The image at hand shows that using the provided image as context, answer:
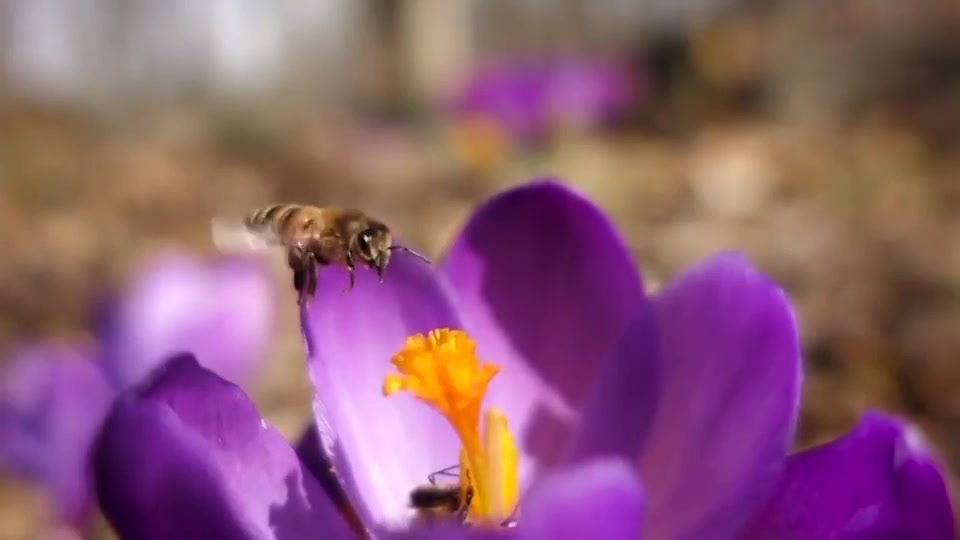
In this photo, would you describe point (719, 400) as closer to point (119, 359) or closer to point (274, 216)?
point (274, 216)

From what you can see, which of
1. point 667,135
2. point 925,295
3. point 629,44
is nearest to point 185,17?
point 629,44

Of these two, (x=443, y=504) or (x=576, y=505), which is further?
(x=443, y=504)

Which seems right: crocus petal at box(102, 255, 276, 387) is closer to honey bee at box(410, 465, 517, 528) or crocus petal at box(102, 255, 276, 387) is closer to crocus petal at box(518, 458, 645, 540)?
honey bee at box(410, 465, 517, 528)

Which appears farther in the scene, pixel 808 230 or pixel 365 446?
pixel 808 230

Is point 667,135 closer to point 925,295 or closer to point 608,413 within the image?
point 925,295

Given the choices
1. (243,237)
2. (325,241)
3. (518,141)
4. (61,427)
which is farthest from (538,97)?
(325,241)

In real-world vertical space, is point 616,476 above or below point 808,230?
above
